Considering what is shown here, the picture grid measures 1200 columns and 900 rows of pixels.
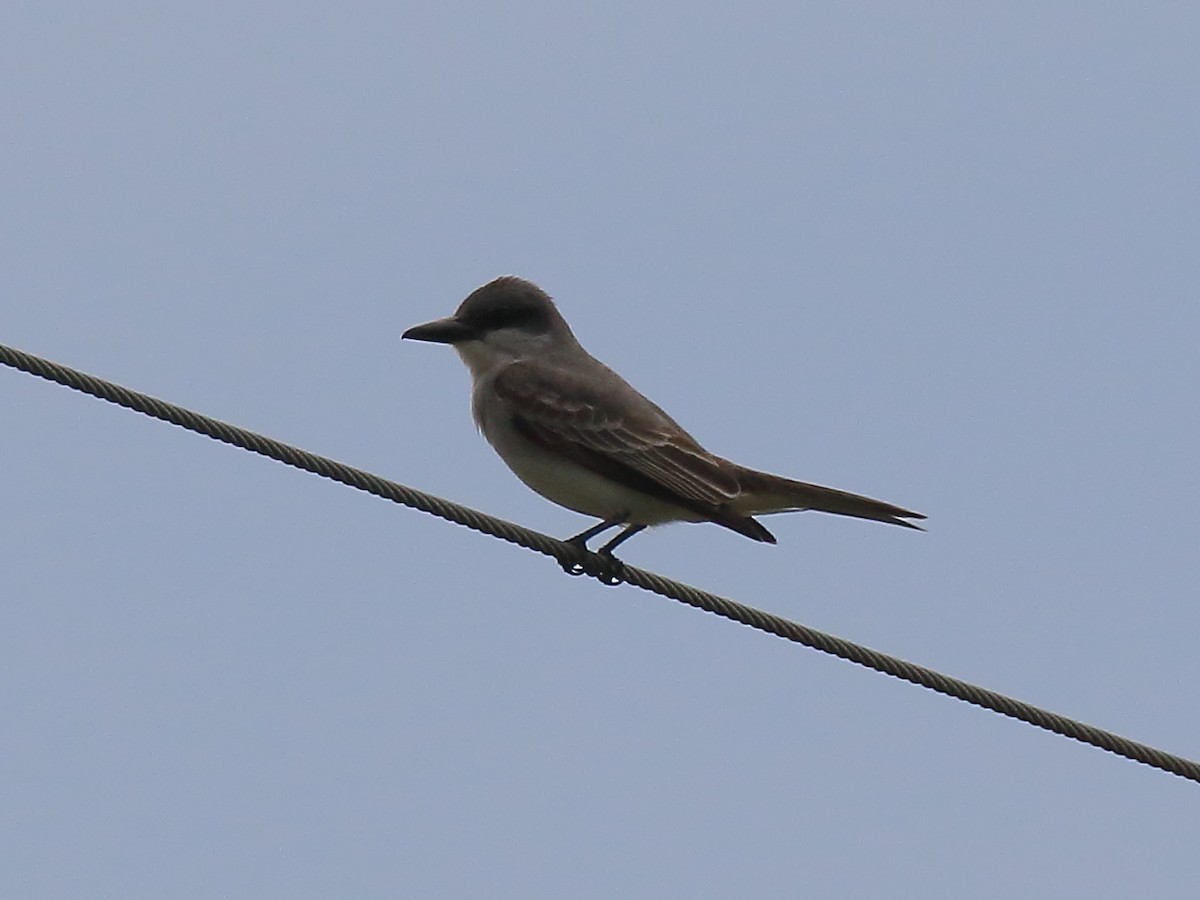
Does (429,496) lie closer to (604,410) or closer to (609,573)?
(609,573)

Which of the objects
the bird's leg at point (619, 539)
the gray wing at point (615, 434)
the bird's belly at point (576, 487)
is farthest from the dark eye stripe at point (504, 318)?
the bird's leg at point (619, 539)

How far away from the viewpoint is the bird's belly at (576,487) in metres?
9.40

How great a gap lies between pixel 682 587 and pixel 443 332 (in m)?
3.33

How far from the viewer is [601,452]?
9.48 meters

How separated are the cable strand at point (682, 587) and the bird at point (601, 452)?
1.65 meters

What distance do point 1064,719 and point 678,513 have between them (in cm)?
294

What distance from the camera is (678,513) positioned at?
939 centimetres

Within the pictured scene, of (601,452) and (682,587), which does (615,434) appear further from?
(682,587)

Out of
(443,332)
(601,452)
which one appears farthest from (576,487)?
(443,332)

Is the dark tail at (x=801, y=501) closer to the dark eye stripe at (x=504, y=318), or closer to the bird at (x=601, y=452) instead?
the bird at (x=601, y=452)

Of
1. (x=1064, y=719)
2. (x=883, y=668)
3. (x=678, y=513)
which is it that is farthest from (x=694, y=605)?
(x=678, y=513)

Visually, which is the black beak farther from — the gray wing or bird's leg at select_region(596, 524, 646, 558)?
bird's leg at select_region(596, 524, 646, 558)

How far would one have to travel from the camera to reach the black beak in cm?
1033

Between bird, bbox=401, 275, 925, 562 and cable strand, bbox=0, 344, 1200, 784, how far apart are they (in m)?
1.65
